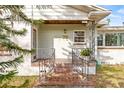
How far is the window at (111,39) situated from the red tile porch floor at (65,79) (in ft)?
16.7

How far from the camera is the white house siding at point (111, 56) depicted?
1239 cm

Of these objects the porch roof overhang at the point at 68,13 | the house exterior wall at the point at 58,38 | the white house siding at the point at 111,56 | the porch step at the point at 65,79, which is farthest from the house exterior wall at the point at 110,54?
the porch step at the point at 65,79

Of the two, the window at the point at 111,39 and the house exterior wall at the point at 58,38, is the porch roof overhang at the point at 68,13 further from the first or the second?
the window at the point at 111,39

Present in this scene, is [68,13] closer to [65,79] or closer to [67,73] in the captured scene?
[67,73]

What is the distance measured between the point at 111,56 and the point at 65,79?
5971mm

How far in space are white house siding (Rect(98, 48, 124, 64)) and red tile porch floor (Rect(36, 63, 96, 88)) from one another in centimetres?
400

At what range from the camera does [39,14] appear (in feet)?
29.6

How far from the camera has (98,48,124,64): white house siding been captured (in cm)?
1239

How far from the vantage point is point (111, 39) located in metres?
13.6

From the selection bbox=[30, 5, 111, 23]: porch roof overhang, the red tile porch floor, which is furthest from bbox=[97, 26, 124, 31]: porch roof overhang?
the red tile porch floor

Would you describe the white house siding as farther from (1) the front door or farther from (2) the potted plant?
(2) the potted plant

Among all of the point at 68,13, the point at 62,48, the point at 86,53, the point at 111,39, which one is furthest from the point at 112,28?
the point at 68,13
